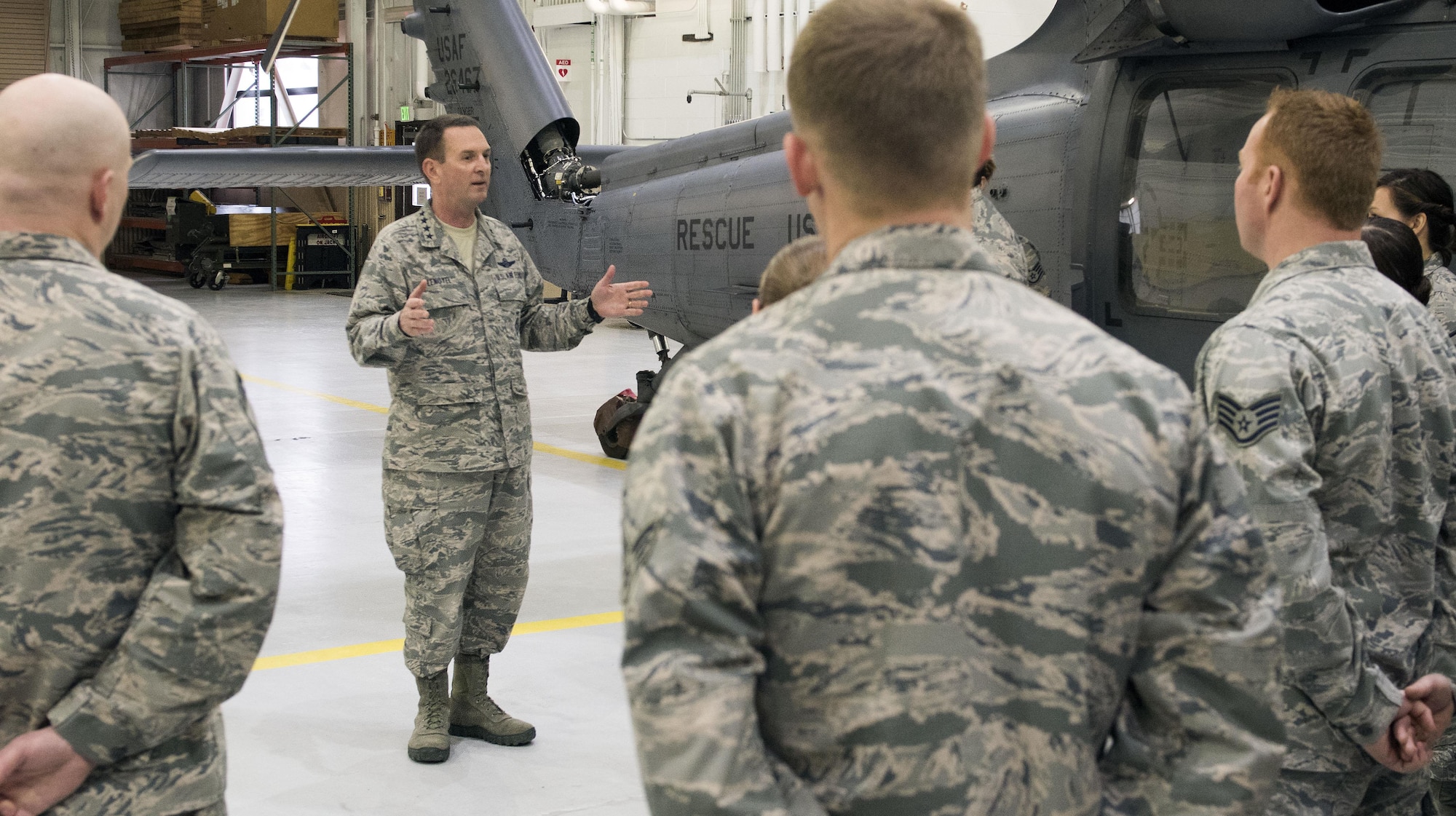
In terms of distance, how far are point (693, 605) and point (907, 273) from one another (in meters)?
0.37

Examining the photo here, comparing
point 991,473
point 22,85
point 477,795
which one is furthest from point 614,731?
point 991,473

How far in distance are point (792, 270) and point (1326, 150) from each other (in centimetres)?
87

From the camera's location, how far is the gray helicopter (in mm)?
4023

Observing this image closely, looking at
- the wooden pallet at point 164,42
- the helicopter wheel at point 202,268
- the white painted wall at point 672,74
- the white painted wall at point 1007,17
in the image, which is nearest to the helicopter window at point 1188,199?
the white painted wall at point 1007,17

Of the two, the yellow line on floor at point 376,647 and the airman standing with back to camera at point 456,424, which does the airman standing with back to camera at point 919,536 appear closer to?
the airman standing with back to camera at point 456,424

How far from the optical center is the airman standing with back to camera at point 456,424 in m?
3.98

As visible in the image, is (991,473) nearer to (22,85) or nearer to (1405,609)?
(1405,609)

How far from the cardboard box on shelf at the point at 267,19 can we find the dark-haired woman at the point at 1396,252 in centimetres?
1936

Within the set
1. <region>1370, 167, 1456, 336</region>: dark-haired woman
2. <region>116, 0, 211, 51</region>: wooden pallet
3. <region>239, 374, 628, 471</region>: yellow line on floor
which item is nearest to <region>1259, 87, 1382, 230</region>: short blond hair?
<region>1370, 167, 1456, 336</region>: dark-haired woman

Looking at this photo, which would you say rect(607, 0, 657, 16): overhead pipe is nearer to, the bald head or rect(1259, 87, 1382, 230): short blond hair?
rect(1259, 87, 1382, 230): short blond hair

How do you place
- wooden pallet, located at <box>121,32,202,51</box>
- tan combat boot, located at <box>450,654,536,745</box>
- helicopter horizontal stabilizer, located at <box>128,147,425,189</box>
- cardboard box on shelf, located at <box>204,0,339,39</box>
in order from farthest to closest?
wooden pallet, located at <box>121,32,202,51</box> → cardboard box on shelf, located at <box>204,0,339,39</box> → helicopter horizontal stabilizer, located at <box>128,147,425,189</box> → tan combat boot, located at <box>450,654,536,745</box>

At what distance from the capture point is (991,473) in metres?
1.24

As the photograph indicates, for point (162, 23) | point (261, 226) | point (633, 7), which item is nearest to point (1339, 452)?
point (633, 7)

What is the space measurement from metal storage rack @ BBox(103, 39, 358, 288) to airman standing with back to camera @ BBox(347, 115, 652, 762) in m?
15.5
